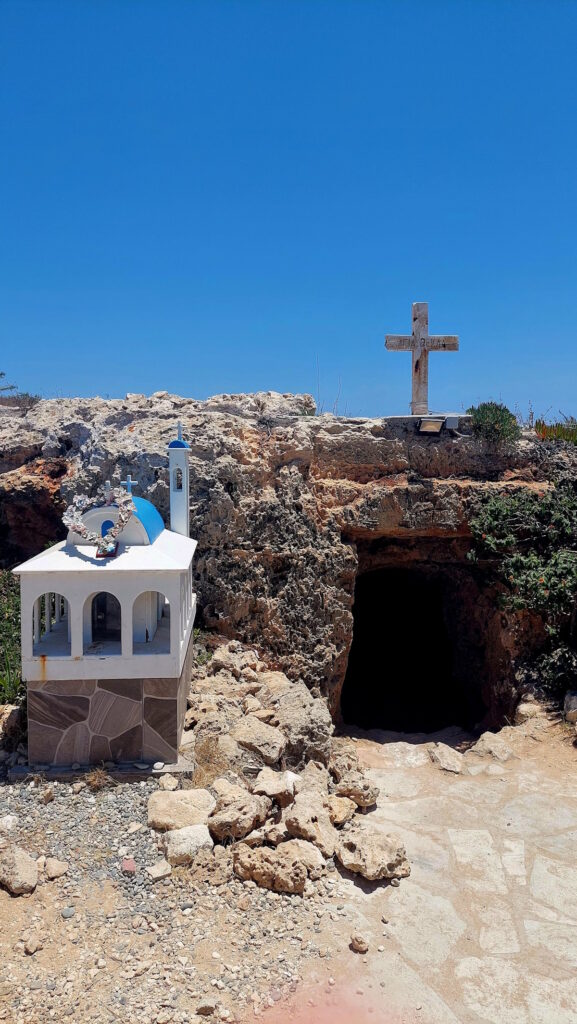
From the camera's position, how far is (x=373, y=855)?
5727mm

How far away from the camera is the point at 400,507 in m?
11.4

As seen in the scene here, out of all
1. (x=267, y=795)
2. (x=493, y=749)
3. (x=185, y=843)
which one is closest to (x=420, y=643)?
(x=493, y=749)

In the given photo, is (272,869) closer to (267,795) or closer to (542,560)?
(267,795)

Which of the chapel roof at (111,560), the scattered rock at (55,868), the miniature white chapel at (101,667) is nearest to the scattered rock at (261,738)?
the miniature white chapel at (101,667)

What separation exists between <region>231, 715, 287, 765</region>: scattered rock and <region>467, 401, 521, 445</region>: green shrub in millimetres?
7088

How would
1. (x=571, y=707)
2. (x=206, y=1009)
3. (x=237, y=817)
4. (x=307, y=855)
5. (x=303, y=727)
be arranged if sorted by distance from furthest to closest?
(x=571, y=707) < (x=303, y=727) < (x=237, y=817) < (x=307, y=855) < (x=206, y=1009)

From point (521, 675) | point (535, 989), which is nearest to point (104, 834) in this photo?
point (535, 989)

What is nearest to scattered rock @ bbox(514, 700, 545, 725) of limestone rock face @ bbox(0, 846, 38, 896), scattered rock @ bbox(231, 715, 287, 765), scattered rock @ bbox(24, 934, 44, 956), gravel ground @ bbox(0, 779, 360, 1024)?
scattered rock @ bbox(231, 715, 287, 765)

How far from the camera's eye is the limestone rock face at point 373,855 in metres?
5.62

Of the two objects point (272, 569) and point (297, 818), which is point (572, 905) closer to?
point (297, 818)

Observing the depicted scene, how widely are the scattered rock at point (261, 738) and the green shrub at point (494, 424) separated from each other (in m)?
7.09

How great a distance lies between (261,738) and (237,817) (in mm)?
1342

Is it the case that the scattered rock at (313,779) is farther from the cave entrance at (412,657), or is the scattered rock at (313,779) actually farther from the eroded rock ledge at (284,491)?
the cave entrance at (412,657)

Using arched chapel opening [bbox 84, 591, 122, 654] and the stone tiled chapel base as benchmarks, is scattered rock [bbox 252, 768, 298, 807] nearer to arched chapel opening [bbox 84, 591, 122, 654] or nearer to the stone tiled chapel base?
the stone tiled chapel base
